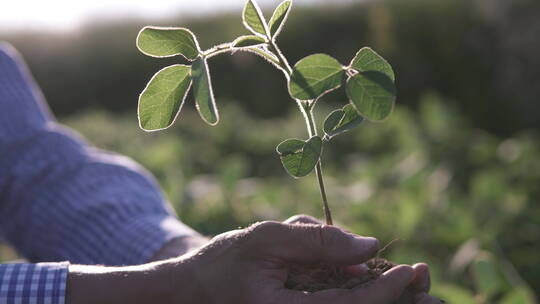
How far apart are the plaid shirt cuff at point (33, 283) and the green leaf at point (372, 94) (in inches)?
23.8

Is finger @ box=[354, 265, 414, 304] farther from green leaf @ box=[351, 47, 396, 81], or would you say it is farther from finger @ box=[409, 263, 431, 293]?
green leaf @ box=[351, 47, 396, 81]

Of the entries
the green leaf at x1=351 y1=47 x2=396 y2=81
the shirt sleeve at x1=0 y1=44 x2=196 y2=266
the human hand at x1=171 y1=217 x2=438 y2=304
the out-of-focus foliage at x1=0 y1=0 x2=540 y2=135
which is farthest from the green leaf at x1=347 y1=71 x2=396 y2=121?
the out-of-focus foliage at x1=0 y1=0 x2=540 y2=135

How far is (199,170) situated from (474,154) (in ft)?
5.55

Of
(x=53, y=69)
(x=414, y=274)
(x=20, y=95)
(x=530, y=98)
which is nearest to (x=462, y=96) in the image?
(x=530, y=98)

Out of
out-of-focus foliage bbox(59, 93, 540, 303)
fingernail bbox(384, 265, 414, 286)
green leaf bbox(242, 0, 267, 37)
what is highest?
green leaf bbox(242, 0, 267, 37)

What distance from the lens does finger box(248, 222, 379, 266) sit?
1.06m

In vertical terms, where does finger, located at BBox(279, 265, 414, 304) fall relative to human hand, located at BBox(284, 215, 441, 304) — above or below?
above

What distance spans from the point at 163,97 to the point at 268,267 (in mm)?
330

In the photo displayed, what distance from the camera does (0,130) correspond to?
86.6 inches

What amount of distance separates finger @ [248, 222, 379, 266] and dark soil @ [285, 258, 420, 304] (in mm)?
39

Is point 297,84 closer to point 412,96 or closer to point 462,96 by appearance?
point 462,96

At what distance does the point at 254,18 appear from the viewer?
1.05 m

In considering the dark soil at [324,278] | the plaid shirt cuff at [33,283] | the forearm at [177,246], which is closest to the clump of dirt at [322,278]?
the dark soil at [324,278]

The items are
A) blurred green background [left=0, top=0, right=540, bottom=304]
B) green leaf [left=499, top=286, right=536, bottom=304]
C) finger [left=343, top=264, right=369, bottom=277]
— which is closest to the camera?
finger [left=343, top=264, right=369, bottom=277]
